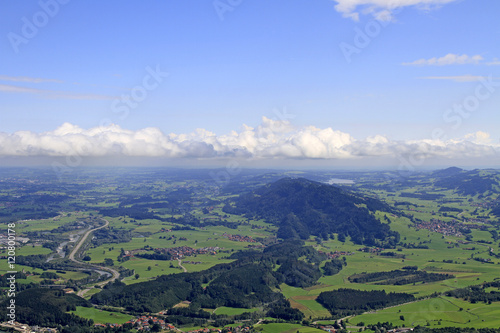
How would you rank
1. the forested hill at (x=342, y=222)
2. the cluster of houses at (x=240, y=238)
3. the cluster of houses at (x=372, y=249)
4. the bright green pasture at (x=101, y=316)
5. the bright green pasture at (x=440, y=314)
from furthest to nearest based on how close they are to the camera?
the forested hill at (x=342, y=222) < the cluster of houses at (x=240, y=238) < the cluster of houses at (x=372, y=249) < the bright green pasture at (x=101, y=316) < the bright green pasture at (x=440, y=314)

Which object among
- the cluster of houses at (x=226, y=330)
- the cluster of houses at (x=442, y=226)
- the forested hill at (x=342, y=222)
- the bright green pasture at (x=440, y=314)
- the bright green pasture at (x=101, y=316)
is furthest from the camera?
the cluster of houses at (x=442, y=226)

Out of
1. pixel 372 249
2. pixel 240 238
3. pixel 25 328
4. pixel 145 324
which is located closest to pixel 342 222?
pixel 372 249


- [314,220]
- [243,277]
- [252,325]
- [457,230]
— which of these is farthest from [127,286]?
A: [457,230]

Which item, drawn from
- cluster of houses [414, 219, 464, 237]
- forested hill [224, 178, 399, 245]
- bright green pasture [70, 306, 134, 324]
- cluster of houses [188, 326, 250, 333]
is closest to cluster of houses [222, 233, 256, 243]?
forested hill [224, 178, 399, 245]

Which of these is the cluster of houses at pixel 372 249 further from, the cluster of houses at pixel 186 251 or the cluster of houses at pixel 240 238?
the cluster of houses at pixel 186 251

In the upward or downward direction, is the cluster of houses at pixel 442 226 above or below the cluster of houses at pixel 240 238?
above

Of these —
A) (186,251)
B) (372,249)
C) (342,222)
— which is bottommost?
(372,249)

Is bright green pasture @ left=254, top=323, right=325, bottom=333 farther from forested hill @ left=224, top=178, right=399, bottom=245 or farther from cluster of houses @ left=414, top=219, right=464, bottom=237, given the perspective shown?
cluster of houses @ left=414, top=219, right=464, bottom=237

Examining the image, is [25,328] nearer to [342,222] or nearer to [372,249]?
[372,249]

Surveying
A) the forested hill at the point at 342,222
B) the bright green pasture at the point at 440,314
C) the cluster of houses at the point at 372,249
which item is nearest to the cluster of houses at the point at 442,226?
the forested hill at the point at 342,222

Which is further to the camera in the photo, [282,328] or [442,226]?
[442,226]

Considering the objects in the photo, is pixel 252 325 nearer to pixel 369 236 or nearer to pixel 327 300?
pixel 327 300
